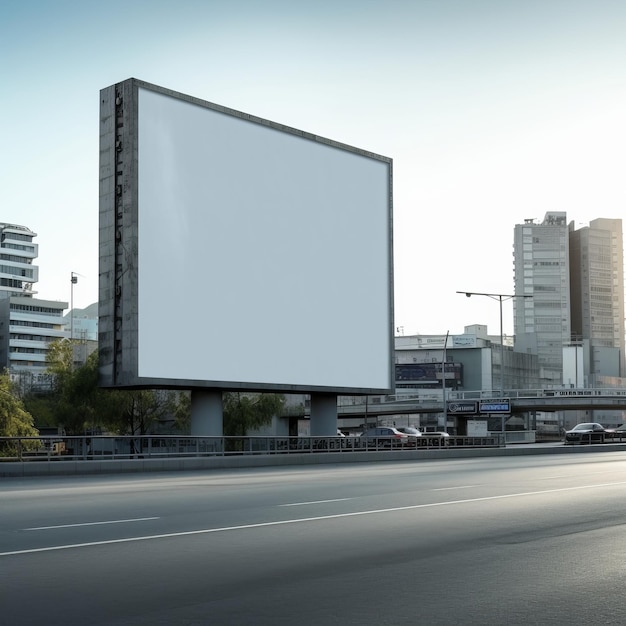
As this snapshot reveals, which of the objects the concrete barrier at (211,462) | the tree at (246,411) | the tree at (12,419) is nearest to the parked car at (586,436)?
the tree at (246,411)

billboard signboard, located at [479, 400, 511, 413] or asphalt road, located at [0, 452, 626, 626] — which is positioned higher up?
billboard signboard, located at [479, 400, 511, 413]

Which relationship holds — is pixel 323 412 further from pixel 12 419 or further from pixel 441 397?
pixel 441 397

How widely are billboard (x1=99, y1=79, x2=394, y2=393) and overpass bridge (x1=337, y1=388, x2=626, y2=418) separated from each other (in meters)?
25.8

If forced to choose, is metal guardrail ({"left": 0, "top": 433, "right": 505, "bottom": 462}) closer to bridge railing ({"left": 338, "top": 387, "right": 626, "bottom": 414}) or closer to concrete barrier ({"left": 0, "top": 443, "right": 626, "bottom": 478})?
concrete barrier ({"left": 0, "top": 443, "right": 626, "bottom": 478})

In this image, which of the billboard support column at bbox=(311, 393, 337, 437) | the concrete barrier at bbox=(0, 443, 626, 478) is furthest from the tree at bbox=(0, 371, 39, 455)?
the concrete barrier at bbox=(0, 443, 626, 478)

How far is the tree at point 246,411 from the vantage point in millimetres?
72625

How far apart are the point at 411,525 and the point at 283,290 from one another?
31236 mm

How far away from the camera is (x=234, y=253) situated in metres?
41.4

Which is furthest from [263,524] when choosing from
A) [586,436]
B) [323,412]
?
[586,436]

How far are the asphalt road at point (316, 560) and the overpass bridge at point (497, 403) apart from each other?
2212 inches

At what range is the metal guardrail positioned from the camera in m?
32.0

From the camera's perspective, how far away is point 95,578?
27.6ft

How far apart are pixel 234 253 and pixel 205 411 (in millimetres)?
6505

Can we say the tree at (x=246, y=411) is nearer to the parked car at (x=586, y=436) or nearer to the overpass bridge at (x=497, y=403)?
the overpass bridge at (x=497, y=403)
